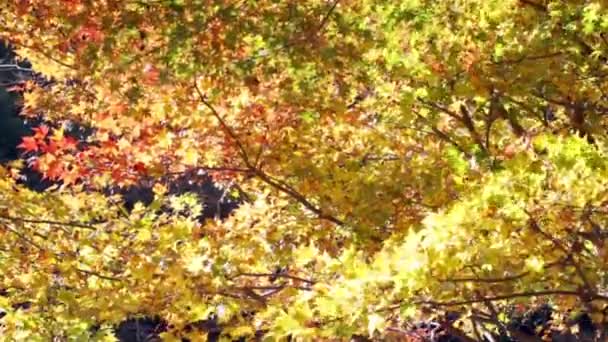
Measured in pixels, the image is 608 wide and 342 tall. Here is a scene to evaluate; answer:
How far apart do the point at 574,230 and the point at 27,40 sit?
12.4ft

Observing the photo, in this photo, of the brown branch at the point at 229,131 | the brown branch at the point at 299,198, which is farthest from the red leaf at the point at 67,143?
the brown branch at the point at 299,198

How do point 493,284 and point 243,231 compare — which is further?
point 243,231

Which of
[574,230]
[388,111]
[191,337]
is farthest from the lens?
[388,111]

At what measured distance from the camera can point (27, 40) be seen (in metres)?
5.53

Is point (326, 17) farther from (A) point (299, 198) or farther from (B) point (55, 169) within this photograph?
(B) point (55, 169)

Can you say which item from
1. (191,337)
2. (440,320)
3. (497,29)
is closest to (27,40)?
(191,337)

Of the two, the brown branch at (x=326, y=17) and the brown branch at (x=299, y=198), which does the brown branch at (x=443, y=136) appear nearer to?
the brown branch at (x=299, y=198)

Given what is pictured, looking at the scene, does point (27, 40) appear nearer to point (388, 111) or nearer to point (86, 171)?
point (86, 171)

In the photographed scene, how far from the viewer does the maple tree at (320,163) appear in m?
3.41

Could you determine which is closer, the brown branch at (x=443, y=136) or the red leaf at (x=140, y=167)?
the brown branch at (x=443, y=136)

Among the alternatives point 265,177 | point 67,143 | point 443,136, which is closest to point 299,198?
point 265,177

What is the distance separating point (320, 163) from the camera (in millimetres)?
5105

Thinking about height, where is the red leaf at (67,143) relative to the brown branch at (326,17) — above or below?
above

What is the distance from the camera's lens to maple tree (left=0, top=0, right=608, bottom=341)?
11.2 feet
